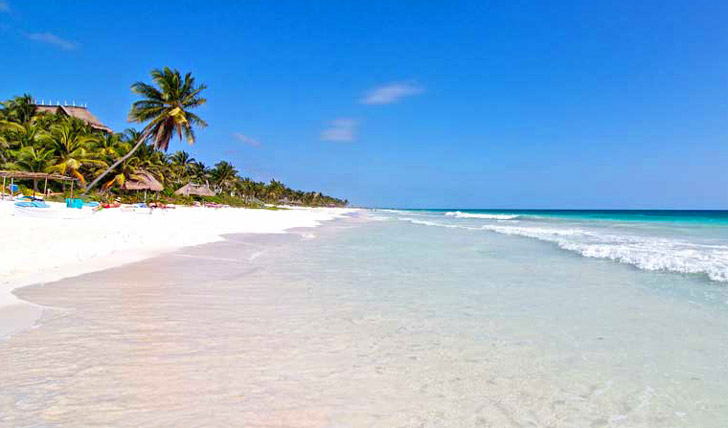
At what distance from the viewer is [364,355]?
3965 millimetres

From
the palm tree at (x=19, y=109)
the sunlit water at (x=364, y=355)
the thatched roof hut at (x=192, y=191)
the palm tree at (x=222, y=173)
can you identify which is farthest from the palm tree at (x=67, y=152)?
the palm tree at (x=222, y=173)

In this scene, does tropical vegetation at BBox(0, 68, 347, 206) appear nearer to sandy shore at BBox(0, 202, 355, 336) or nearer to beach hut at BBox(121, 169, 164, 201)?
beach hut at BBox(121, 169, 164, 201)

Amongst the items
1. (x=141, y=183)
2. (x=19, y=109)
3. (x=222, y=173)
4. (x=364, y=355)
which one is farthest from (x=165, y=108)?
(x=222, y=173)

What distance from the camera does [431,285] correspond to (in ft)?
24.9

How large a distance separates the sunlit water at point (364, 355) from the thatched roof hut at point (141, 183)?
97.0 ft

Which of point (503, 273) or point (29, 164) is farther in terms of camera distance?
point (29, 164)

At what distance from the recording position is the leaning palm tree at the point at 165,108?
94.9ft

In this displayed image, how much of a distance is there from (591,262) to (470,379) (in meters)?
9.43

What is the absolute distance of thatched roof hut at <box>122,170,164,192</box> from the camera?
33.0 metres

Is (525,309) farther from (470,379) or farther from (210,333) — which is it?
(210,333)

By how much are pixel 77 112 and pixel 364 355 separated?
179 feet

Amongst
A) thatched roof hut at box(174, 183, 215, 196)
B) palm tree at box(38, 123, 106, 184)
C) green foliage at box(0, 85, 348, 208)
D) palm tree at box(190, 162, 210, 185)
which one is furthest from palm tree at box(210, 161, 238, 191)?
palm tree at box(38, 123, 106, 184)

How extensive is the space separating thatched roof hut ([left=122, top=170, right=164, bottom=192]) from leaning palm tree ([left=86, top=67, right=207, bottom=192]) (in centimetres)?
332

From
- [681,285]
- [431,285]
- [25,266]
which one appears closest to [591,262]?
[681,285]
